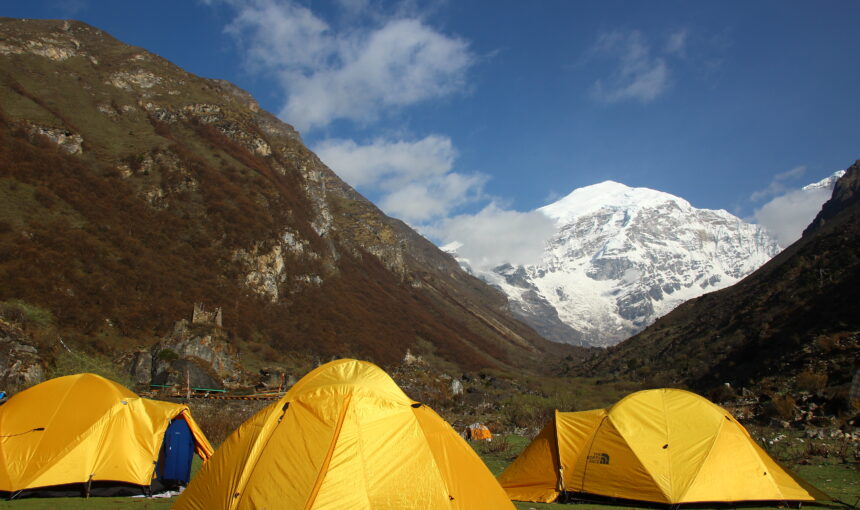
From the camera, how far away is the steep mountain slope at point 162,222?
38.5m

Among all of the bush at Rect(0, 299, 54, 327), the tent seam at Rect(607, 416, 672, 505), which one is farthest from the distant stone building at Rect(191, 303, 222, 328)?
the tent seam at Rect(607, 416, 672, 505)

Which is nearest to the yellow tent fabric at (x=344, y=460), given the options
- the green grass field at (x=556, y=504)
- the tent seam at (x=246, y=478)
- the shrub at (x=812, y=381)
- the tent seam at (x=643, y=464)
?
the tent seam at (x=246, y=478)

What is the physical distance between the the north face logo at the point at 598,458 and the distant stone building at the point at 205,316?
3841 cm

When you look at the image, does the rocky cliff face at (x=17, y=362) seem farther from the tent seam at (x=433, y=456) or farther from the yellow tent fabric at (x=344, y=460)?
the tent seam at (x=433, y=456)

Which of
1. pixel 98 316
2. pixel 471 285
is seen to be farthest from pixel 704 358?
pixel 471 285

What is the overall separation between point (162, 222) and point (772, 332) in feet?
167

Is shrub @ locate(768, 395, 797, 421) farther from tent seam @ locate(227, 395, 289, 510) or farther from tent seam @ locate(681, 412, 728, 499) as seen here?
tent seam @ locate(227, 395, 289, 510)

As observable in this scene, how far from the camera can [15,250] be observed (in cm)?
3541

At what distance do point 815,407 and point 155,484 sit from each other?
17.9 m

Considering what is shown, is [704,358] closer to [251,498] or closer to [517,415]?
[517,415]

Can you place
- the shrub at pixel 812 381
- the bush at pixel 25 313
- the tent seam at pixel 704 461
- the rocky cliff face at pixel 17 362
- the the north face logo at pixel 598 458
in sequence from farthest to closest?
the bush at pixel 25 313
the rocky cliff face at pixel 17 362
the shrub at pixel 812 381
the the north face logo at pixel 598 458
the tent seam at pixel 704 461

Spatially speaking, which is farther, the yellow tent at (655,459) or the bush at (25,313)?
the bush at (25,313)

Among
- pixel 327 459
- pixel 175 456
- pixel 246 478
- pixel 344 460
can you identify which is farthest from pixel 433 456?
pixel 175 456

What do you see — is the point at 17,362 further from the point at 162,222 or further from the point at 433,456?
the point at 162,222
